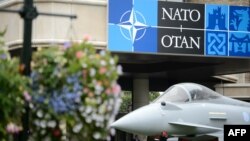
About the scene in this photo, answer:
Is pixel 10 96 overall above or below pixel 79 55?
below

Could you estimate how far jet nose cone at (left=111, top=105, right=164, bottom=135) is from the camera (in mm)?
16266

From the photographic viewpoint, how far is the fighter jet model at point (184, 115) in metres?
16.4

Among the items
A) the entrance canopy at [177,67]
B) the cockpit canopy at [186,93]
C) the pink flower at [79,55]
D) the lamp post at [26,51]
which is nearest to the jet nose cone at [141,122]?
the cockpit canopy at [186,93]

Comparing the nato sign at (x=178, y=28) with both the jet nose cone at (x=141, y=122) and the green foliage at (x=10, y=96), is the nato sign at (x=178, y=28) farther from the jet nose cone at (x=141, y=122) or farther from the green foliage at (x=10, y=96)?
the green foliage at (x=10, y=96)

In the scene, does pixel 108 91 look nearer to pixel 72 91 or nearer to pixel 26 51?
pixel 72 91

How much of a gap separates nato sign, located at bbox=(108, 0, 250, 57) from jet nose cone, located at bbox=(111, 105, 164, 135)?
790 cm

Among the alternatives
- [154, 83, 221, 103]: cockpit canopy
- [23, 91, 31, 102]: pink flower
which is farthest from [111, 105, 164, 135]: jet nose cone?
[23, 91, 31, 102]: pink flower

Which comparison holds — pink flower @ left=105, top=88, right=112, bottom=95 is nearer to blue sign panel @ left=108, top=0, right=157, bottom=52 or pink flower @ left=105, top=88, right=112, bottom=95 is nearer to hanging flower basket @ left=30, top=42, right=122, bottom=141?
hanging flower basket @ left=30, top=42, right=122, bottom=141

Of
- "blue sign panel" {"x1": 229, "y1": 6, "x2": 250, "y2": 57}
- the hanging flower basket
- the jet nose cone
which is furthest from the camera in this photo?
"blue sign panel" {"x1": 229, "y1": 6, "x2": 250, "y2": 57}

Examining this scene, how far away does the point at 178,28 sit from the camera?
25.4 metres

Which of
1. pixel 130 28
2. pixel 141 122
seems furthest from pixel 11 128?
pixel 130 28

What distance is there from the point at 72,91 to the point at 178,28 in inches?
788

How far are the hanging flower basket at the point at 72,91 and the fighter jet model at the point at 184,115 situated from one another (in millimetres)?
10436

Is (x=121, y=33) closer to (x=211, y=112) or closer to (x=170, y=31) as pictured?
(x=170, y=31)
